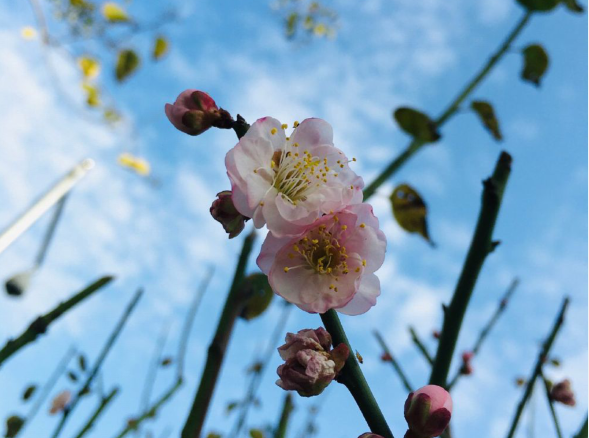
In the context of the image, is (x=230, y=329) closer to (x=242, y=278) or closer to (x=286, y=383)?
(x=242, y=278)

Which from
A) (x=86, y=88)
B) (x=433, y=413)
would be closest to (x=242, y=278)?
(x=433, y=413)

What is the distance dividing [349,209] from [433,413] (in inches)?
9.2

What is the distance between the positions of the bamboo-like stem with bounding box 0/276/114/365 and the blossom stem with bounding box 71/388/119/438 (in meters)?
0.32

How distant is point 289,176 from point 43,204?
117cm

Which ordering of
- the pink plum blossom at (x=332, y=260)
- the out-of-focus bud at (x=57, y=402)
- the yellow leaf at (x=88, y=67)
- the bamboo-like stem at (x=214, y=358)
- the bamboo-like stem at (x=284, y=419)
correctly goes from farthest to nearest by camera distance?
the yellow leaf at (x=88, y=67) < the out-of-focus bud at (x=57, y=402) < the bamboo-like stem at (x=284, y=419) < the bamboo-like stem at (x=214, y=358) < the pink plum blossom at (x=332, y=260)

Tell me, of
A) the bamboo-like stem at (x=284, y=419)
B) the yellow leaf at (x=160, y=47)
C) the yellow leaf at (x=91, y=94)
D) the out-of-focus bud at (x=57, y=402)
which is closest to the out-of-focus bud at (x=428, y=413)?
the bamboo-like stem at (x=284, y=419)

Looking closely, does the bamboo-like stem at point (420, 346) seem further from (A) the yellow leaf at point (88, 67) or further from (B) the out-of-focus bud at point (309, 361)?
(A) the yellow leaf at point (88, 67)

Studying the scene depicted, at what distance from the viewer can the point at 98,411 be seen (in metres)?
1.10

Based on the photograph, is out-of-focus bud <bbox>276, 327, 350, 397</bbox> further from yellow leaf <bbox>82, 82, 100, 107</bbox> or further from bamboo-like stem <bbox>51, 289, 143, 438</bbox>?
yellow leaf <bbox>82, 82, 100, 107</bbox>

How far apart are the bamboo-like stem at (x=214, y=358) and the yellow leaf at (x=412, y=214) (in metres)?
0.35

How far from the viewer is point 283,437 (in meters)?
1.13

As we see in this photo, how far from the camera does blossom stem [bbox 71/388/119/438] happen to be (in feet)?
3.44

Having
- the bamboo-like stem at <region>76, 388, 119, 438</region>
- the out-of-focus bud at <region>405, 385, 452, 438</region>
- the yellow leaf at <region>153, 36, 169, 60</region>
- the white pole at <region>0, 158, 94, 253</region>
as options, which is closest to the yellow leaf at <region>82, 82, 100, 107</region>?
the yellow leaf at <region>153, 36, 169, 60</region>

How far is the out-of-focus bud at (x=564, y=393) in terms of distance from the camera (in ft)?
4.87
